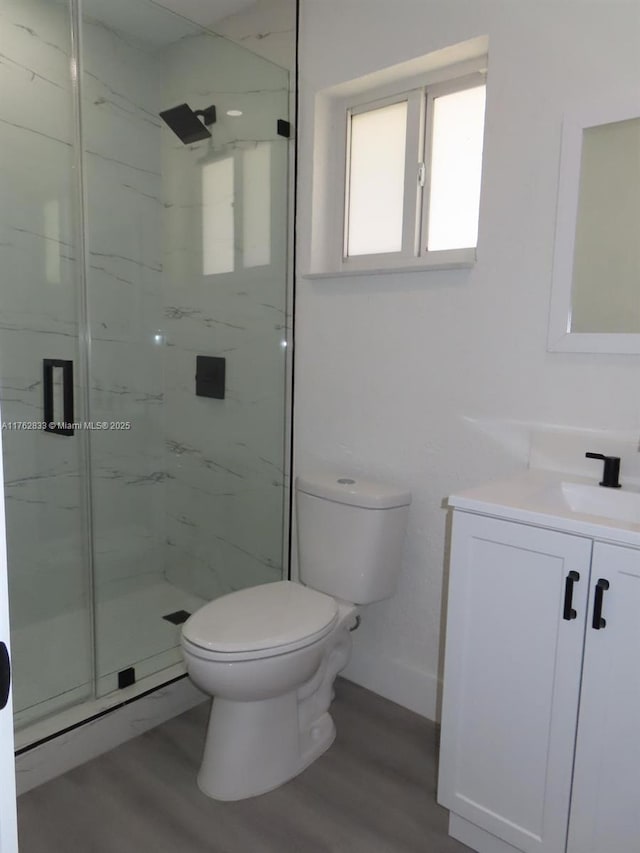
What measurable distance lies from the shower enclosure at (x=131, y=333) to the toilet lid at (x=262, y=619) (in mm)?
537

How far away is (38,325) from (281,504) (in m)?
1.18

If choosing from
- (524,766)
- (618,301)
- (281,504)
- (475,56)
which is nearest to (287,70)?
(475,56)

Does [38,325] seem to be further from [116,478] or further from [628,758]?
[628,758]

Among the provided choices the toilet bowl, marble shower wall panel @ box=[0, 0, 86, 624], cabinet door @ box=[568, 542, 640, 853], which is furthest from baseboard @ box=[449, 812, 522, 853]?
marble shower wall panel @ box=[0, 0, 86, 624]

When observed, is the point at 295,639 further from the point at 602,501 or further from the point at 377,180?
the point at 377,180

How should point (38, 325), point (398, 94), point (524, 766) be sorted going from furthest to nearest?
point (38, 325) → point (398, 94) → point (524, 766)

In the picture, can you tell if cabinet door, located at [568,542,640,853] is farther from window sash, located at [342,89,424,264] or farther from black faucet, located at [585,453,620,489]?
window sash, located at [342,89,424,264]

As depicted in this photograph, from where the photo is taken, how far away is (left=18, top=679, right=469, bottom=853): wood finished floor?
1512 mm

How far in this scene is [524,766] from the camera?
1354 mm

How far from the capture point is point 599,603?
1.22m

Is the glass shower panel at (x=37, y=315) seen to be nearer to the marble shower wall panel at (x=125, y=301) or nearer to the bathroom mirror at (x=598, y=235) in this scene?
the marble shower wall panel at (x=125, y=301)

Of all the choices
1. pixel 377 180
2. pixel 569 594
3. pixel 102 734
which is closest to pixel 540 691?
pixel 569 594

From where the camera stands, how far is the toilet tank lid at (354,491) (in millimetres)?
1924

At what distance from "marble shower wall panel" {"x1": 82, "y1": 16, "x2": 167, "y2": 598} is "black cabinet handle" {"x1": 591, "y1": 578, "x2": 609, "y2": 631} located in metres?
1.86
